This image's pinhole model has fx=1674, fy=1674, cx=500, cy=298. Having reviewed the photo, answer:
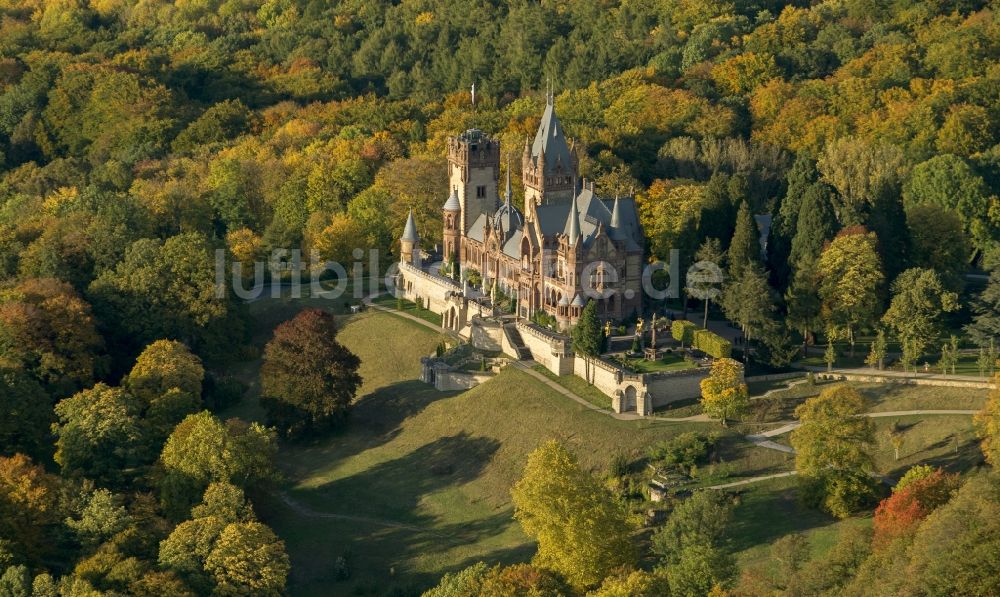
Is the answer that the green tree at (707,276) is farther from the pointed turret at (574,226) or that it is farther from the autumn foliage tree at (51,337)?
the autumn foliage tree at (51,337)

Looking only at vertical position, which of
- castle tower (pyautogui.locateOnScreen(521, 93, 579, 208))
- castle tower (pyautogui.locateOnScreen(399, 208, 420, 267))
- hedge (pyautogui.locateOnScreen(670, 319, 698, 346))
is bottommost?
hedge (pyautogui.locateOnScreen(670, 319, 698, 346))

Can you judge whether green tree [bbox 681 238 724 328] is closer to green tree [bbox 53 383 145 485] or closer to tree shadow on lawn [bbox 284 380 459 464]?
tree shadow on lawn [bbox 284 380 459 464]

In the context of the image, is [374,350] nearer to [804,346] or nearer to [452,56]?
[804,346]

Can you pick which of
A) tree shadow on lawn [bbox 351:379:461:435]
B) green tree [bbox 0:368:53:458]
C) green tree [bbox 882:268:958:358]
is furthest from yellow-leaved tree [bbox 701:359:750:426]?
green tree [bbox 0:368:53:458]

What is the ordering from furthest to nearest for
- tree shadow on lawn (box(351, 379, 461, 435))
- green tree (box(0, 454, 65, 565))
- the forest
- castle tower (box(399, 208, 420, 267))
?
castle tower (box(399, 208, 420, 267)), tree shadow on lawn (box(351, 379, 461, 435)), the forest, green tree (box(0, 454, 65, 565))

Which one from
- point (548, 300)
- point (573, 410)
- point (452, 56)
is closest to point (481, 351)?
point (548, 300)

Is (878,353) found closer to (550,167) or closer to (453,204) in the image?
(550,167)
